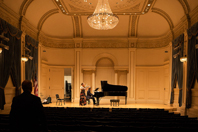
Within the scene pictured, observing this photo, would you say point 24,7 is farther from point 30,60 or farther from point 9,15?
point 30,60

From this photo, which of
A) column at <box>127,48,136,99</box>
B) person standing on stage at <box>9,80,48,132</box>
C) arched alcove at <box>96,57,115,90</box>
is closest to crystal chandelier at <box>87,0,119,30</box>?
person standing on stage at <box>9,80,48,132</box>

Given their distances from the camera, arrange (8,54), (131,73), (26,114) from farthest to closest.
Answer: (131,73)
(8,54)
(26,114)

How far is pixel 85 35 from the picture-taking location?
12.8 metres

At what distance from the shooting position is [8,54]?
23.1 feet

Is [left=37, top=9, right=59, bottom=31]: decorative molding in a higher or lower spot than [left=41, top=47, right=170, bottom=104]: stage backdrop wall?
higher

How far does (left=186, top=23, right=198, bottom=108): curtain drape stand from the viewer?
6876 mm

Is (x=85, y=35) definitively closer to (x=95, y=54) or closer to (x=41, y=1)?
(x=95, y=54)

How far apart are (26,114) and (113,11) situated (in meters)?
9.20

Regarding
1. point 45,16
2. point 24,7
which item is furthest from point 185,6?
point 45,16

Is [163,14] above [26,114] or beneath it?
above

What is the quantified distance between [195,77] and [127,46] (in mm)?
6108

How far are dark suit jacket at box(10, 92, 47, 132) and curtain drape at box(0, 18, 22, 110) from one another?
16.5 ft

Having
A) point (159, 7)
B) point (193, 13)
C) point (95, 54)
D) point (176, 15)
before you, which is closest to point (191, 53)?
point (193, 13)

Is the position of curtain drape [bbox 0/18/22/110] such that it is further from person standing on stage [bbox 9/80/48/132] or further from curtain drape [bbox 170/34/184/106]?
curtain drape [bbox 170/34/184/106]
